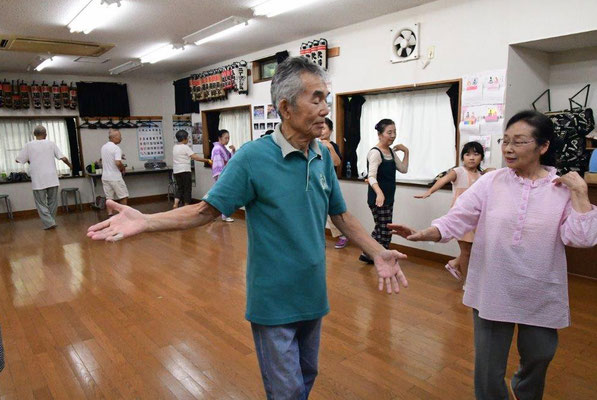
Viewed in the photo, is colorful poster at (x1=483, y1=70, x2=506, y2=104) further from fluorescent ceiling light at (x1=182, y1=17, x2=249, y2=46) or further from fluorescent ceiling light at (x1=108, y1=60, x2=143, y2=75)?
fluorescent ceiling light at (x1=108, y1=60, x2=143, y2=75)

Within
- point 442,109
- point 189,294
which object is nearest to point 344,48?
point 442,109

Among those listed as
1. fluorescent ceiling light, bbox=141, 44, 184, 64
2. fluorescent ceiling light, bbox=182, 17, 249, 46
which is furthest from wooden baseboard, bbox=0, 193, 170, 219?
fluorescent ceiling light, bbox=182, 17, 249, 46

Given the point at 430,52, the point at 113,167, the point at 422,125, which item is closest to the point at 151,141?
the point at 113,167

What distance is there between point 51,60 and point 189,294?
18.0 feet

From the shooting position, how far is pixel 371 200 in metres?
4.44

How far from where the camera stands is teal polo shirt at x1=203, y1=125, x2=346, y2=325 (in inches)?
55.7

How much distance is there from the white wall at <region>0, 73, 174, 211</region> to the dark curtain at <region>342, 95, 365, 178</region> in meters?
5.31

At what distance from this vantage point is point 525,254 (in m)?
1.59

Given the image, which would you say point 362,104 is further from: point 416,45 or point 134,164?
point 134,164

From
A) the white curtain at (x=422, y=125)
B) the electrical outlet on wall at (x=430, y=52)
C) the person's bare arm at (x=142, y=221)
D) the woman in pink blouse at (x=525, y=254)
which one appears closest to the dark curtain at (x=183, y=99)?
the white curtain at (x=422, y=125)

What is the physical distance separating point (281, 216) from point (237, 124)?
22.7ft

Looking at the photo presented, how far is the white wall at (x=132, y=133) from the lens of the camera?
8250 mm

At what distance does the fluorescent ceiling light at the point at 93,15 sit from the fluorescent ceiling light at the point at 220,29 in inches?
43.7

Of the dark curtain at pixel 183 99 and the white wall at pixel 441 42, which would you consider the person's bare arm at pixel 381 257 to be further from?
the dark curtain at pixel 183 99
